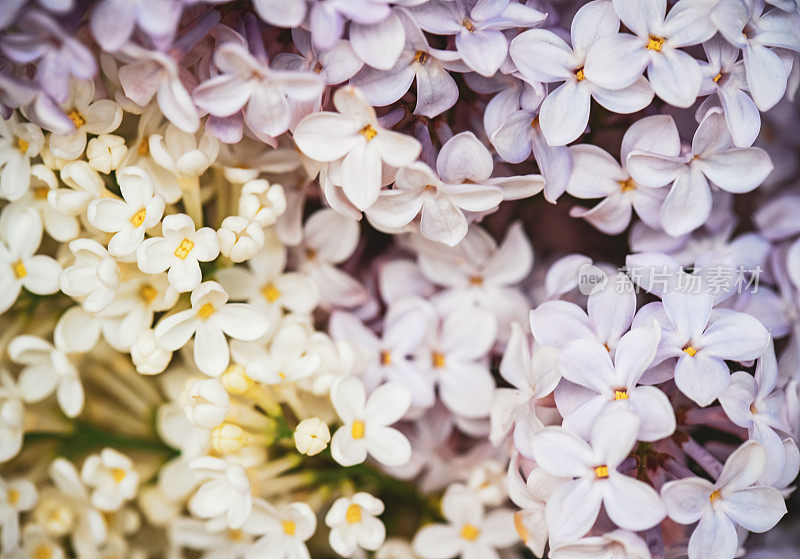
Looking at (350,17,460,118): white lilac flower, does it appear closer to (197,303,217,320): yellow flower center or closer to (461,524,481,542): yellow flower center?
(197,303,217,320): yellow flower center

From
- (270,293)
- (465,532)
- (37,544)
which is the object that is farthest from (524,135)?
(37,544)

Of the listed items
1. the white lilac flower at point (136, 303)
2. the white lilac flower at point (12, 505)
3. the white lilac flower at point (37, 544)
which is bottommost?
the white lilac flower at point (37, 544)

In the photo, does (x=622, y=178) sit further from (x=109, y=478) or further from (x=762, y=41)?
(x=109, y=478)

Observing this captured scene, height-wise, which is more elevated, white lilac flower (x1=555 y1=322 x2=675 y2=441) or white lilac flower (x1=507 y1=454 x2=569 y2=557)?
white lilac flower (x1=555 y1=322 x2=675 y2=441)

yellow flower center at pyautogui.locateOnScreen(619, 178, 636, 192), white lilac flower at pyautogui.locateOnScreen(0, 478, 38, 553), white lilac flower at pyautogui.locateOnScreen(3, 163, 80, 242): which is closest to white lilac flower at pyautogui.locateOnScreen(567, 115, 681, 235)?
yellow flower center at pyautogui.locateOnScreen(619, 178, 636, 192)

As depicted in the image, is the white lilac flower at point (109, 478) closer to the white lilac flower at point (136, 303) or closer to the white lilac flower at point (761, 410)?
the white lilac flower at point (136, 303)

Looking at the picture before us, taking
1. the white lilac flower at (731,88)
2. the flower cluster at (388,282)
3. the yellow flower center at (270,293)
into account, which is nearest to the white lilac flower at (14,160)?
the flower cluster at (388,282)
